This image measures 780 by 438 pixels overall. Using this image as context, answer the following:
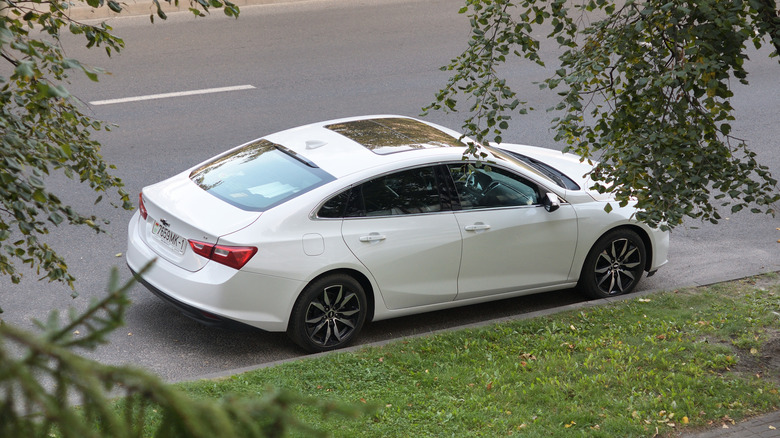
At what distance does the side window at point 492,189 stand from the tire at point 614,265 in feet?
2.86

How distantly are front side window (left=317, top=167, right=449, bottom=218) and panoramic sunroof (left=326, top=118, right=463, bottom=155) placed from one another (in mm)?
301

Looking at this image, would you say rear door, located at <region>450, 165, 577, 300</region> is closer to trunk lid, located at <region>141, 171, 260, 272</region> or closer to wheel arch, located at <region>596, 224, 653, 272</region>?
wheel arch, located at <region>596, 224, 653, 272</region>

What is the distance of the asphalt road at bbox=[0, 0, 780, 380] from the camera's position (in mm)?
7121

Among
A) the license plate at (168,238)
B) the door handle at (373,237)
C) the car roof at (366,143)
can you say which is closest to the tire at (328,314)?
the door handle at (373,237)

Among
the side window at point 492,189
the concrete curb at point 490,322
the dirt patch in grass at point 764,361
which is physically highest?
the side window at point 492,189

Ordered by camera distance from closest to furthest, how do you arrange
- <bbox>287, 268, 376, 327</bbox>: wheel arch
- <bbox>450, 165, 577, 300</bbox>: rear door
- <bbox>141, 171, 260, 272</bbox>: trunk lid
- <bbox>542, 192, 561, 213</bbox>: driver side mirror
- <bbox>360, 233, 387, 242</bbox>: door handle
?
<bbox>141, 171, 260, 272</bbox>: trunk lid < <bbox>287, 268, 376, 327</bbox>: wheel arch < <bbox>360, 233, 387, 242</bbox>: door handle < <bbox>450, 165, 577, 300</bbox>: rear door < <bbox>542, 192, 561, 213</bbox>: driver side mirror

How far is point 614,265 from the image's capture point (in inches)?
314

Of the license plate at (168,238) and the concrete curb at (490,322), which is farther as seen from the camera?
the license plate at (168,238)

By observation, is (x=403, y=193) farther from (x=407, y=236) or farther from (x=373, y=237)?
(x=373, y=237)

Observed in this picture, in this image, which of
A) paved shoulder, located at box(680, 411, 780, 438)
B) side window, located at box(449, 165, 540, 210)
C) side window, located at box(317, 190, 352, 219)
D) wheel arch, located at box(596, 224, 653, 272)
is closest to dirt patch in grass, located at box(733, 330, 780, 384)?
paved shoulder, located at box(680, 411, 780, 438)

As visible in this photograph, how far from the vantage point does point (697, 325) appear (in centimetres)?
698

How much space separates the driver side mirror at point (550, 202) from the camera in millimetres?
7348

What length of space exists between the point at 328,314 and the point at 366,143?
1.56 m

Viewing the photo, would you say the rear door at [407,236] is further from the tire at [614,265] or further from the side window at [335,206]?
the tire at [614,265]
